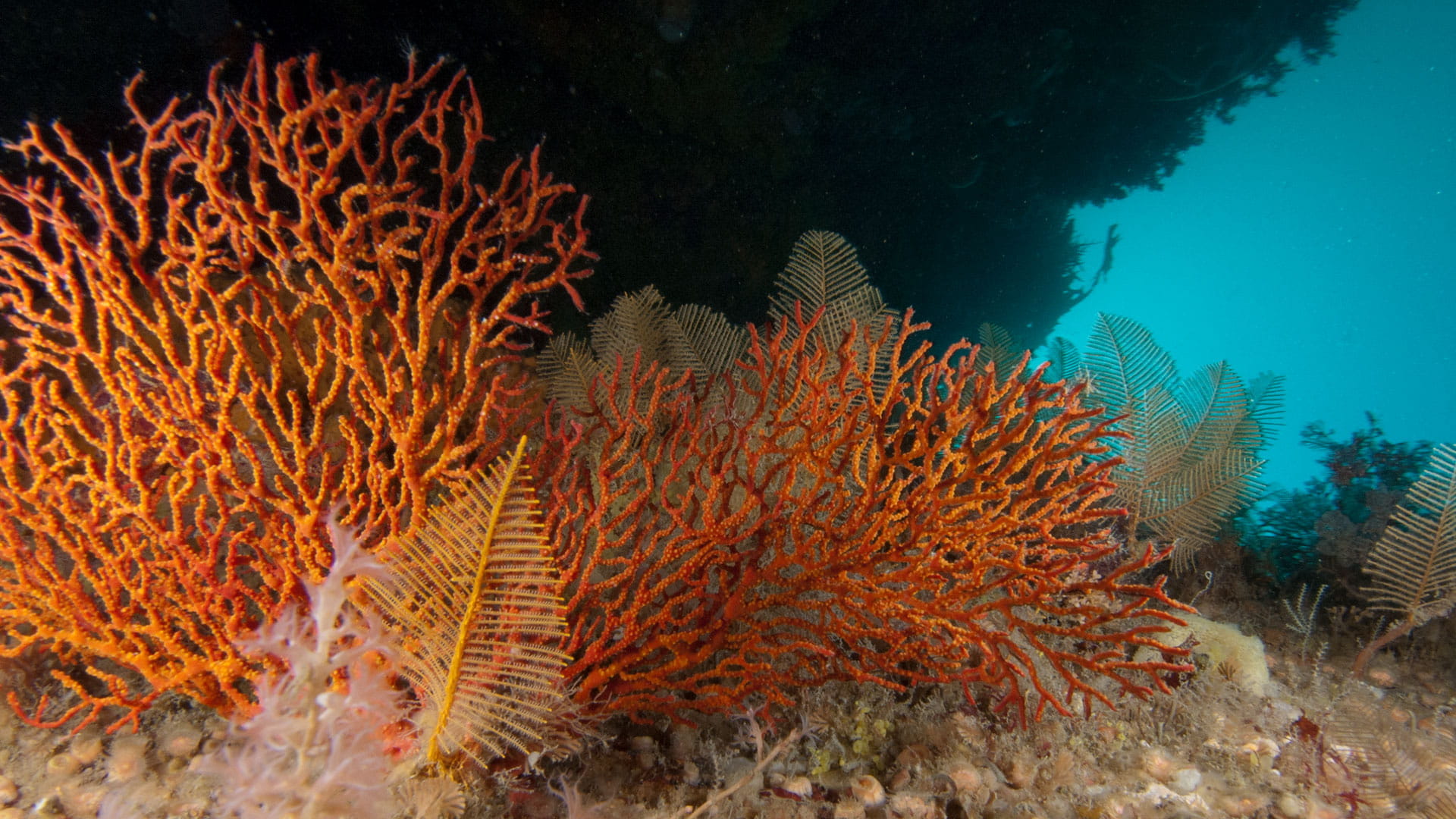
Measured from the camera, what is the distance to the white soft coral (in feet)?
4.27

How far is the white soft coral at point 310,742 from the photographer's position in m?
1.30

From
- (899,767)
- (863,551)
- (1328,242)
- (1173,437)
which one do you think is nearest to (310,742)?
(863,551)

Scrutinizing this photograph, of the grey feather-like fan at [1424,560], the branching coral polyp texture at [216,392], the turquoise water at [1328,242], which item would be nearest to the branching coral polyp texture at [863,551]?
the branching coral polyp texture at [216,392]

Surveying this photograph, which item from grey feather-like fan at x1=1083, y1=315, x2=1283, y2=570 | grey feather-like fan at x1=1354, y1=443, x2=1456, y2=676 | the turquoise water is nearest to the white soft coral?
grey feather-like fan at x1=1083, y1=315, x2=1283, y2=570

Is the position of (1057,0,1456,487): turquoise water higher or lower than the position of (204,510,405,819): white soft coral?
higher

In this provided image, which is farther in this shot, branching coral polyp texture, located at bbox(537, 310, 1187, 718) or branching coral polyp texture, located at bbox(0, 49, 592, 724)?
branching coral polyp texture, located at bbox(537, 310, 1187, 718)

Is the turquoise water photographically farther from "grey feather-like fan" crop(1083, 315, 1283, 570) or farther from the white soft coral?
the white soft coral

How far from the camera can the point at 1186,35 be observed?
→ 8383 mm

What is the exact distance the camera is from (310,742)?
130cm

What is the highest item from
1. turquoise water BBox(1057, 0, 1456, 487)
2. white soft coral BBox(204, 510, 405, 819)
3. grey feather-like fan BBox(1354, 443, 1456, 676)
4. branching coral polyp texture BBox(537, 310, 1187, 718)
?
turquoise water BBox(1057, 0, 1456, 487)

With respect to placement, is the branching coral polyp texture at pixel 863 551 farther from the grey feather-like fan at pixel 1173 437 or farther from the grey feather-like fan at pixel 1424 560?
the grey feather-like fan at pixel 1424 560

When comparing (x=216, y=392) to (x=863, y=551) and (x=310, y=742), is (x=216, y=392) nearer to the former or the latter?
(x=310, y=742)

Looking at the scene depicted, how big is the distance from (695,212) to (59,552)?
603 cm

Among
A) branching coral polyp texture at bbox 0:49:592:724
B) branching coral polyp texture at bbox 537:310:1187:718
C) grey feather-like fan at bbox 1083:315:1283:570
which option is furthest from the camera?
grey feather-like fan at bbox 1083:315:1283:570
